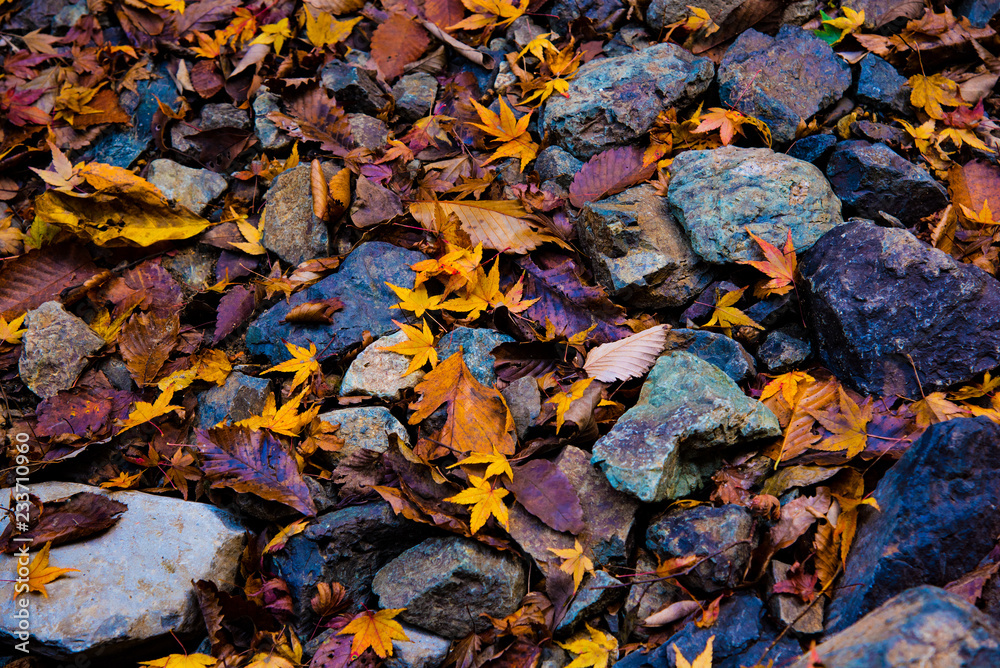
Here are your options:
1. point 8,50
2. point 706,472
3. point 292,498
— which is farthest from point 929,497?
point 8,50

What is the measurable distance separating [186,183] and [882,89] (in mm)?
3607

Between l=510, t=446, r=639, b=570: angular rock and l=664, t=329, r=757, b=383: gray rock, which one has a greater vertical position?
l=664, t=329, r=757, b=383: gray rock

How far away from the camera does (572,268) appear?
2762mm

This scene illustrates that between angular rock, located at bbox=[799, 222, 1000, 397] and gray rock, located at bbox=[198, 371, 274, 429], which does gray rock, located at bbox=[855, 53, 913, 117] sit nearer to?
angular rock, located at bbox=[799, 222, 1000, 397]

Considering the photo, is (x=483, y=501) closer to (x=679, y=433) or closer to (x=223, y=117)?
→ (x=679, y=433)

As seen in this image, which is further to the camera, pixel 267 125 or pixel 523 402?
pixel 267 125

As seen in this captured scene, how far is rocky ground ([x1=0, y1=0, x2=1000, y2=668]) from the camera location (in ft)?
6.82

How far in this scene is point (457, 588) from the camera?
7.01 feet

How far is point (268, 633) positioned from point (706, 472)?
66.6 inches

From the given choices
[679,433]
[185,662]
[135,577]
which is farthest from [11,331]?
[679,433]

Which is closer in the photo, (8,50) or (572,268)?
(572,268)

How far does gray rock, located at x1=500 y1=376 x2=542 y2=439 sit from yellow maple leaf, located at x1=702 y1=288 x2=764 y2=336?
82cm

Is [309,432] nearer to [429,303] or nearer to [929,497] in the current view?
[429,303]
